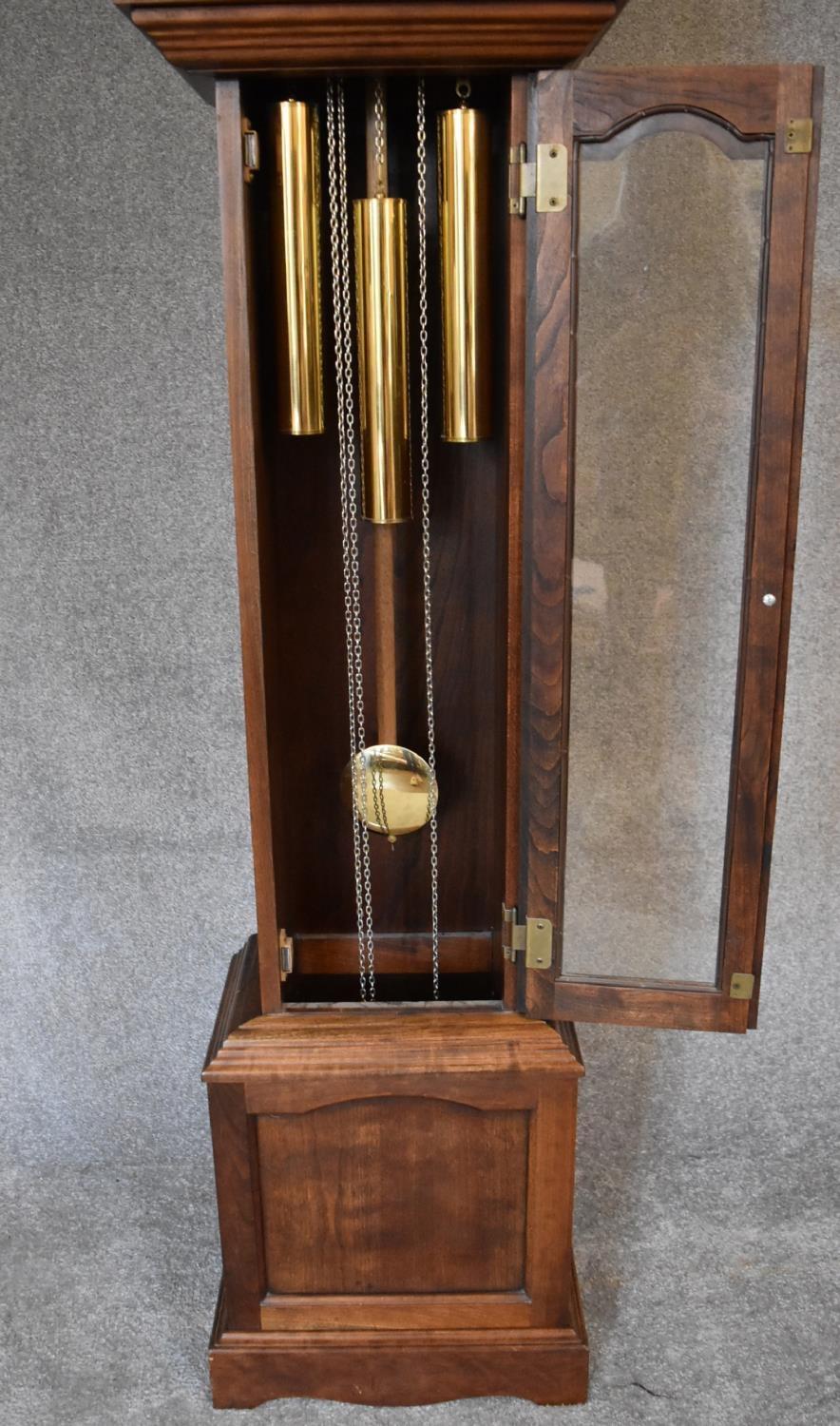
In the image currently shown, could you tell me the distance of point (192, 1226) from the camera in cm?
161

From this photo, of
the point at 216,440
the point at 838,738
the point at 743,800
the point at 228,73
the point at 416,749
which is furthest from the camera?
the point at 838,738

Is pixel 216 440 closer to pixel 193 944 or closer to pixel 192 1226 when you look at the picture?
pixel 193 944

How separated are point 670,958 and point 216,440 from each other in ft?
2.54

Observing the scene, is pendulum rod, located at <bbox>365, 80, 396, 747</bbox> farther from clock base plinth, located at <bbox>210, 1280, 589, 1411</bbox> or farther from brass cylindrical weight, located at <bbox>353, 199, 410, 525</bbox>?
clock base plinth, located at <bbox>210, 1280, 589, 1411</bbox>

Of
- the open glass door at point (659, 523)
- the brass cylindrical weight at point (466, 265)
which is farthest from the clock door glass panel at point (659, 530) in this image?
the brass cylindrical weight at point (466, 265)

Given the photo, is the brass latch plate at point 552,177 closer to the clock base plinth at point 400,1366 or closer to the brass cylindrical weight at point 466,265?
the brass cylindrical weight at point 466,265

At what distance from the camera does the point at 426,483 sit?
4.29 feet

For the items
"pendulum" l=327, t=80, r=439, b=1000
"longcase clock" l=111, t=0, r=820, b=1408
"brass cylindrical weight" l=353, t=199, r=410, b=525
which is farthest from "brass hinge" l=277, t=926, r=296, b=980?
"brass cylindrical weight" l=353, t=199, r=410, b=525

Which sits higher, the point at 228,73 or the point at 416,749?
the point at 228,73

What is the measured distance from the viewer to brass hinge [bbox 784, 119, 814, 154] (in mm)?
1046

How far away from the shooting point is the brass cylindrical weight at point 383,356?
3.84ft

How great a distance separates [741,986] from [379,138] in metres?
0.82

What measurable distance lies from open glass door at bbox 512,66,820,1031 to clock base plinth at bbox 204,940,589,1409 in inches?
4.1

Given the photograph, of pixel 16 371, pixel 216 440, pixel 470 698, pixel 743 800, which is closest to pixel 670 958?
pixel 743 800
